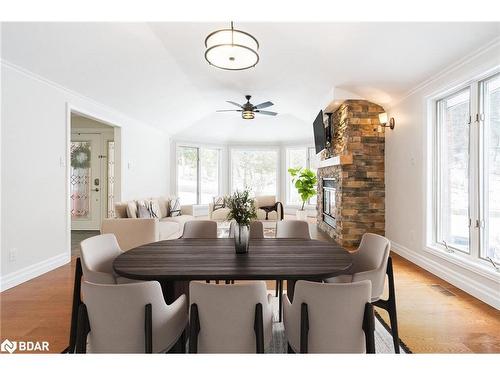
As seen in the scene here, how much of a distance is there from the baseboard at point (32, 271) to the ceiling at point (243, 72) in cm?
234

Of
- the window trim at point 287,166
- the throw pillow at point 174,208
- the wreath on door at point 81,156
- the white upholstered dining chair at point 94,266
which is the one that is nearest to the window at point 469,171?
the white upholstered dining chair at point 94,266

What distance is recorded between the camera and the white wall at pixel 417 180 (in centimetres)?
278

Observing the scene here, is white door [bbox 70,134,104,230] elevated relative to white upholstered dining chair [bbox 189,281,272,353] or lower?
elevated

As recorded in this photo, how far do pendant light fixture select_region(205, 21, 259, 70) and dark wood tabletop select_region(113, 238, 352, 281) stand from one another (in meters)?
1.77

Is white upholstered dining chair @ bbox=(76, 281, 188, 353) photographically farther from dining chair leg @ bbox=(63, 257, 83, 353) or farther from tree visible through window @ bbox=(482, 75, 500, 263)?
tree visible through window @ bbox=(482, 75, 500, 263)

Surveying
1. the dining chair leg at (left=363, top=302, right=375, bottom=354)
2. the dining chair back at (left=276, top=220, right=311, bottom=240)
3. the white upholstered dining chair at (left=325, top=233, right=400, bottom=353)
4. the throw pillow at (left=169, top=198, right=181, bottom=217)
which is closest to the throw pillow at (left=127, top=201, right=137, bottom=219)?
the throw pillow at (left=169, top=198, right=181, bottom=217)

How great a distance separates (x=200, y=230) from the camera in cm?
285

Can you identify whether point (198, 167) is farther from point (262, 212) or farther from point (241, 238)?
point (241, 238)

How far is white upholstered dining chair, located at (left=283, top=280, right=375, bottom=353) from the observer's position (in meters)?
1.27

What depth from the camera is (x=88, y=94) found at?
4293 mm

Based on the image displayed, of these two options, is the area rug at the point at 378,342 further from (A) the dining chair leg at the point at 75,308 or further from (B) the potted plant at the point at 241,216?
(A) the dining chair leg at the point at 75,308

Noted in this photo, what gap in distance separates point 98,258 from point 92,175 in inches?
196
